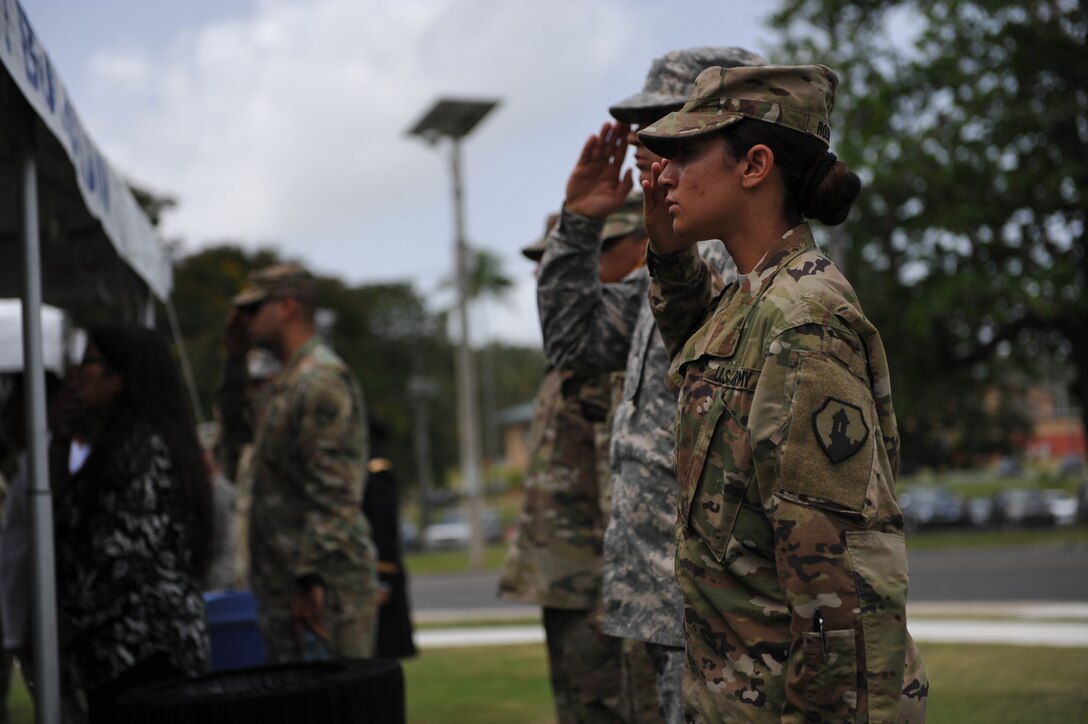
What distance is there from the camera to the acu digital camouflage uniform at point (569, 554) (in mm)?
4555

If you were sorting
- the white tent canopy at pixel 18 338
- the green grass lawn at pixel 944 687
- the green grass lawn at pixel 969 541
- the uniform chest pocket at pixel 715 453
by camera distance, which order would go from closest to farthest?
the uniform chest pocket at pixel 715 453 < the white tent canopy at pixel 18 338 < the green grass lawn at pixel 944 687 < the green grass lawn at pixel 969 541

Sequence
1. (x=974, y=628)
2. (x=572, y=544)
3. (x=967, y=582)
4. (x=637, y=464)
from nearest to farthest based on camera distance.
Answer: (x=637, y=464)
(x=572, y=544)
(x=974, y=628)
(x=967, y=582)

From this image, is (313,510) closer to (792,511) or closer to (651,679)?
(651,679)

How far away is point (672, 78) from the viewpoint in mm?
3635

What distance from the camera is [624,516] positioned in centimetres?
340

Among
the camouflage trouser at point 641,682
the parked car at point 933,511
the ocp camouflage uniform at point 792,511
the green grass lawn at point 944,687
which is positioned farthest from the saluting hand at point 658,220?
the parked car at point 933,511

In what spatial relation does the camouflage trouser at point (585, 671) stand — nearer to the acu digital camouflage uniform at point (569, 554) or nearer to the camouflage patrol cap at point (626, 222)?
the acu digital camouflage uniform at point (569, 554)

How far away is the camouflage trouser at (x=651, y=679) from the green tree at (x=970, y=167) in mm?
21485

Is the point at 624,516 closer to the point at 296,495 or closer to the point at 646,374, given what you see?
the point at 646,374

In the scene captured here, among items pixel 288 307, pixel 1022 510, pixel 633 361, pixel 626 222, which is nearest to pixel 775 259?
pixel 633 361

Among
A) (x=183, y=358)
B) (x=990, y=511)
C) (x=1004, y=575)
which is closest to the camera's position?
(x=183, y=358)

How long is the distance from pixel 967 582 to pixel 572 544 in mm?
13342

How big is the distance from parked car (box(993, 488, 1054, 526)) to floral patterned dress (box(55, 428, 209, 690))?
36009 millimetres

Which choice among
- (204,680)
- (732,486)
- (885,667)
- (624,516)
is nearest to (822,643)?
(885,667)
